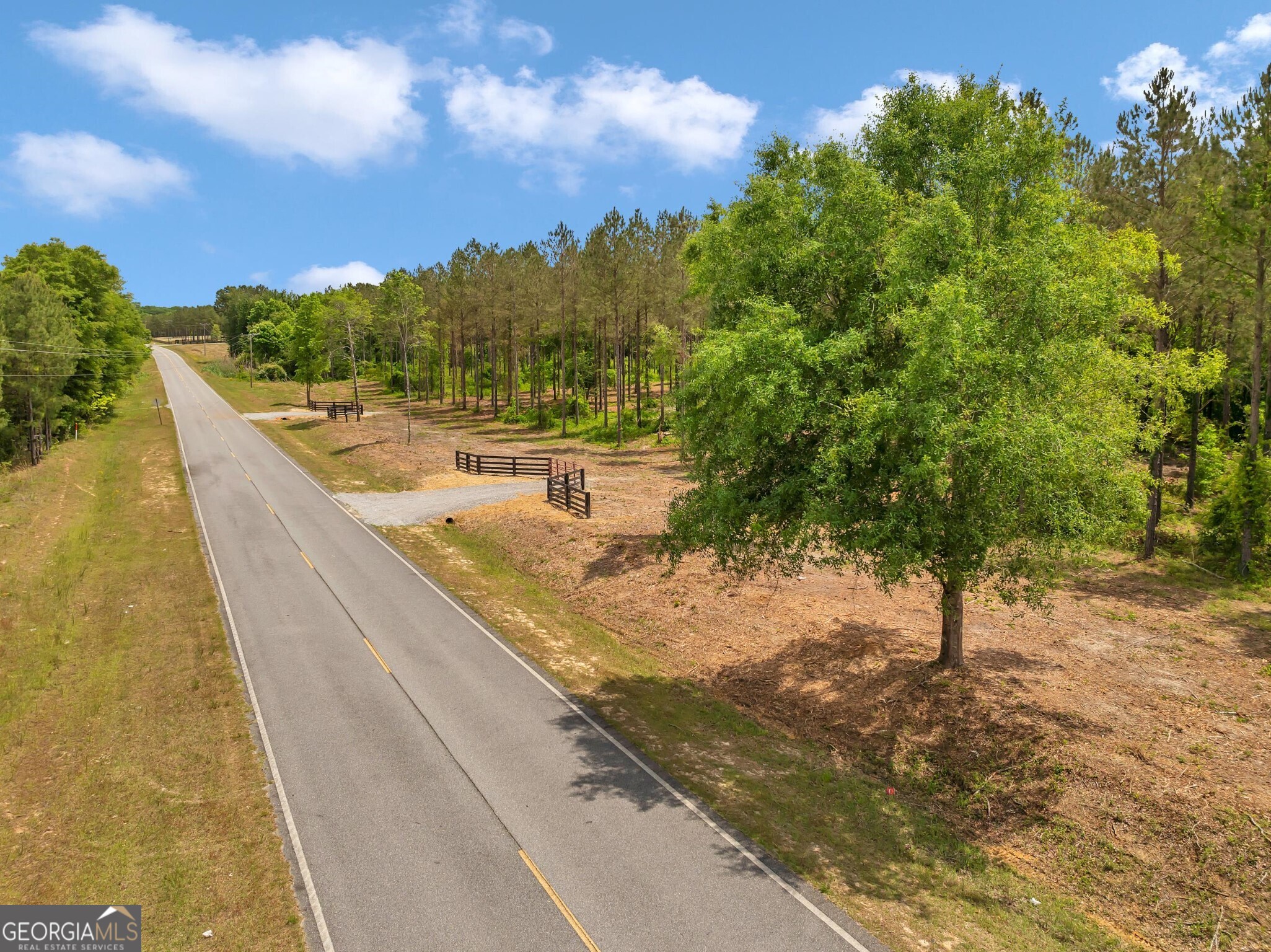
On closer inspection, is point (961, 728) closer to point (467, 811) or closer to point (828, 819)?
point (828, 819)

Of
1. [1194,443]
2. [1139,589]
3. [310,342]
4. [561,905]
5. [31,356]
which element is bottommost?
[561,905]

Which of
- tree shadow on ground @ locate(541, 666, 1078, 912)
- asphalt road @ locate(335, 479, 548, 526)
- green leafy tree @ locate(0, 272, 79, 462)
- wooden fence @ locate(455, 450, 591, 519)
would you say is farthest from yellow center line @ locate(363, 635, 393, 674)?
green leafy tree @ locate(0, 272, 79, 462)

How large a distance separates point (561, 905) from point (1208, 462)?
39367 millimetres

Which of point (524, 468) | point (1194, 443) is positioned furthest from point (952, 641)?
point (524, 468)

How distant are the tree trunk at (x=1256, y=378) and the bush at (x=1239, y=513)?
170 mm

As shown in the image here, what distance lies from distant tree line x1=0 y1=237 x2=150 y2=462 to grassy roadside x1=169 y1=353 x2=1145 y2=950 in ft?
131

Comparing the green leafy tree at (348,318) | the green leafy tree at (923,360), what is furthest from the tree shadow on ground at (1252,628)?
→ the green leafy tree at (348,318)

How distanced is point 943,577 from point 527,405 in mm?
68296

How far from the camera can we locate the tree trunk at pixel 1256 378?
24734 millimetres

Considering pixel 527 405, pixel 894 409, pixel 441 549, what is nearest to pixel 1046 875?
pixel 894 409

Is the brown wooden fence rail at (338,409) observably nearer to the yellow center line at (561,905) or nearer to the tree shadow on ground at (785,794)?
the tree shadow on ground at (785,794)

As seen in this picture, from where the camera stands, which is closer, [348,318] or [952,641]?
[952,641]

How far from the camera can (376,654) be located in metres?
19.1

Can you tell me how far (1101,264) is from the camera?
14336 mm
